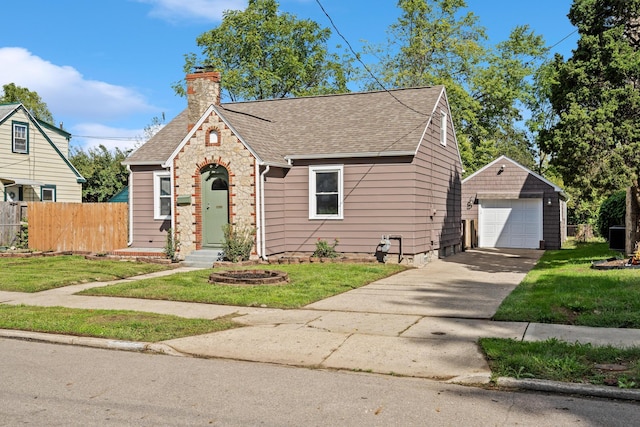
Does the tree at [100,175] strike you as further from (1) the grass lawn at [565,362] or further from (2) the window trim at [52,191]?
(1) the grass lawn at [565,362]

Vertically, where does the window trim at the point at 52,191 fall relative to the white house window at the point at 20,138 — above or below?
below

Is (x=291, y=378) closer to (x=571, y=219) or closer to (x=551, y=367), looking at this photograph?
(x=551, y=367)

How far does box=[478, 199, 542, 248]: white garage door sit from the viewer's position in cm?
2756

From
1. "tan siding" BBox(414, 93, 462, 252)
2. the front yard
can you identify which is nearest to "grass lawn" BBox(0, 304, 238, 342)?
the front yard

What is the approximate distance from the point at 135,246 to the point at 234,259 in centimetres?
578

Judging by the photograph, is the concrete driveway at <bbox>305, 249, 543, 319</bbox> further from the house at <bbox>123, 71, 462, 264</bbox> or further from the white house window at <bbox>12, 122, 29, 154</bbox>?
the white house window at <bbox>12, 122, 29, 154</bbox>

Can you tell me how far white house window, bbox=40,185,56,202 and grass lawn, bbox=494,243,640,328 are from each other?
77.9 ft

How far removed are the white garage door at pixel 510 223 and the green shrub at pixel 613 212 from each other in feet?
8.65

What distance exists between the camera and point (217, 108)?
59.4 feet

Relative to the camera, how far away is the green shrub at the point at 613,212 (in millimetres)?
23292

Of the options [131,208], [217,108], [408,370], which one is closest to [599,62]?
[217,108]

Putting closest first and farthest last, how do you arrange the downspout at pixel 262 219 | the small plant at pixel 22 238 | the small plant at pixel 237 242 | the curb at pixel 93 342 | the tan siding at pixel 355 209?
the curb at pixel 93 342, the small plant at pixel 237 242, the downspout at pixel 262 219, the tan siding at pixel 355 209, the small plant at pixel 22 238

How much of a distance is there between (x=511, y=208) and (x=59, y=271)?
2013 centimetres

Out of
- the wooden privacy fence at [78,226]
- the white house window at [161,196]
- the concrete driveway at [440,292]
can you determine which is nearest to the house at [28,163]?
the wooden privacy fence at [78,226]
